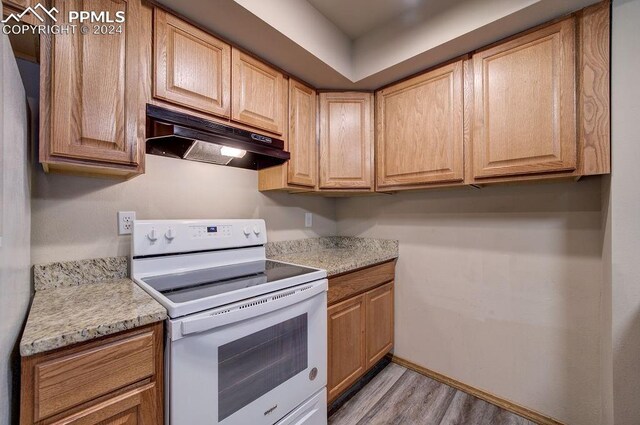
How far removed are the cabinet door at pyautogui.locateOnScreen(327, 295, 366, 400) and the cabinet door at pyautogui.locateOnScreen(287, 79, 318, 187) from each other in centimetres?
88

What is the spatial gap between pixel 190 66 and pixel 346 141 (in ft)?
3.60

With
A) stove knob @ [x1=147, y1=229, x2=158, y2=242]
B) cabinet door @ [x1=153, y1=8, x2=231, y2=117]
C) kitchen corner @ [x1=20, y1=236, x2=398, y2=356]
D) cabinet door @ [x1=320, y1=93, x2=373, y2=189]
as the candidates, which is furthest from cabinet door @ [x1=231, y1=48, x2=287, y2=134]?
kitchen corner @ [x1=20, y1=236, x2=398, y2=356]

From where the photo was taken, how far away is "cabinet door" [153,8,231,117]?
1229 mm

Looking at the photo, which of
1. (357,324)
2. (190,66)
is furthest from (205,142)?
(357,324)

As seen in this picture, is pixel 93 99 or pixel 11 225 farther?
pixel 93 99

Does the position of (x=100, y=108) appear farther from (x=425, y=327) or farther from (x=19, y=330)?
(x=425, y=327)

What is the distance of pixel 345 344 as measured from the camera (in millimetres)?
1671

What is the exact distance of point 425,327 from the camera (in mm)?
2041

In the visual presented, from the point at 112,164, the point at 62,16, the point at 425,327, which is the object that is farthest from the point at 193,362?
the point at 425,327

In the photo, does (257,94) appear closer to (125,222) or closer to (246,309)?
(125,222)

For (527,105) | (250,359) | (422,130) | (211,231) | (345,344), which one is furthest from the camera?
(422,130)

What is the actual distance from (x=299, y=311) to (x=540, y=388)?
1540 millimetres

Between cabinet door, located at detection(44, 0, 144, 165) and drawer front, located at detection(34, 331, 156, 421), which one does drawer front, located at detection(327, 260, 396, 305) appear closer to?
drawer front, located at detection(34, 331, 156, 421)

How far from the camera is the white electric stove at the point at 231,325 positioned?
3.08 ft
